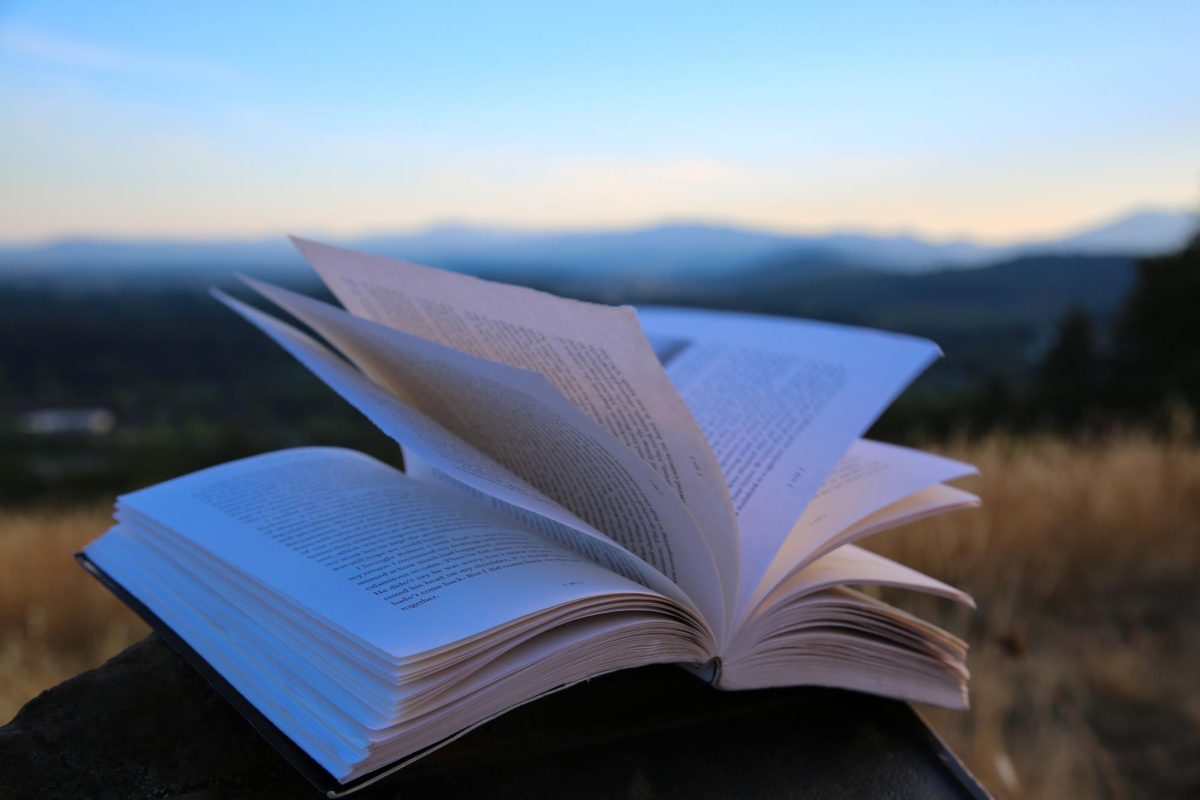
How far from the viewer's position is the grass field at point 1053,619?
1.53 meters

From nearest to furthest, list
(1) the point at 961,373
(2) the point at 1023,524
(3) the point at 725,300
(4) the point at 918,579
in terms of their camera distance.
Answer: (4) the point at 918,579 < (2) the point at 1023,524 < (1) the point at 961,373 < (3) the point at 725,300

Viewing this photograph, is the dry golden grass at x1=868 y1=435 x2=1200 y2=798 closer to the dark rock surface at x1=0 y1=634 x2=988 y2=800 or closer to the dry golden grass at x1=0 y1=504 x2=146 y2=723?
the dark rock surface at x1=0 y1=634 x2=988 y2=800

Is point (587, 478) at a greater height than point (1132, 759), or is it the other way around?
point (587, 478)

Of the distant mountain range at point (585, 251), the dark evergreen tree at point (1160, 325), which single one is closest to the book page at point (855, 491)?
the dark evergreen tree at point (1160, 325)

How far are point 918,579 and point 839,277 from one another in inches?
1261

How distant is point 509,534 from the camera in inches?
26.7

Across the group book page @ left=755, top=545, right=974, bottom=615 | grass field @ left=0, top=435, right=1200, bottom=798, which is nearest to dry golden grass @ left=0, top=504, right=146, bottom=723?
grass field @ left=0, top=435, right=1200, bottom=798

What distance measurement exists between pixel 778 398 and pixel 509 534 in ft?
1.10

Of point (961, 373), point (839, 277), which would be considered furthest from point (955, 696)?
point (839, 277)

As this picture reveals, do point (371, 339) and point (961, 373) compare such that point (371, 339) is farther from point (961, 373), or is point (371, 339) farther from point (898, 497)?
point (961, 373)

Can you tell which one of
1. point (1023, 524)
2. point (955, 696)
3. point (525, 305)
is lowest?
point (1023, 524)

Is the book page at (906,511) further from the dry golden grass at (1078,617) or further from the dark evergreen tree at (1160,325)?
the dark evergreen tree at (1160,325)

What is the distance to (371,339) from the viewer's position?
72 cm

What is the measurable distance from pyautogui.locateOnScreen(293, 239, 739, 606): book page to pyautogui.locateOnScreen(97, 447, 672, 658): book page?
0.29 ft
